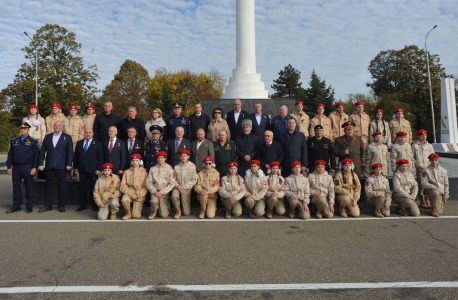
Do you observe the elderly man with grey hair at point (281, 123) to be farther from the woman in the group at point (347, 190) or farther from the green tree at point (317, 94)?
the green tree at point (317, 94)

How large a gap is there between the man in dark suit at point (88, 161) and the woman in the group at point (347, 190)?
4957mm

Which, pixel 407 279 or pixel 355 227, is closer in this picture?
pixel 407 279

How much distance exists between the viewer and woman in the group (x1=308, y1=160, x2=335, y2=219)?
6398 millimetres

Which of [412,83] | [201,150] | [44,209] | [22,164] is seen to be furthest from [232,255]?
[412,83]

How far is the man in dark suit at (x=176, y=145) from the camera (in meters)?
7.22

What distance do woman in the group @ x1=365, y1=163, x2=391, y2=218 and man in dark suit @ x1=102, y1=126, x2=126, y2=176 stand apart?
5050mm

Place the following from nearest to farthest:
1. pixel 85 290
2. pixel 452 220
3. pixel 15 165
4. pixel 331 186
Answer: pixel 85 290, pixel 452 220, pixel 331 186, pixel 15 165

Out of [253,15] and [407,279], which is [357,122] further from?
[253,15]

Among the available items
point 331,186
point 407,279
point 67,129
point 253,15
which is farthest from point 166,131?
point 253,15

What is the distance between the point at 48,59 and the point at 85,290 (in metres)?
36.1

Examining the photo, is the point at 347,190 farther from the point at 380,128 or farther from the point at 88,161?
the point at 88,161

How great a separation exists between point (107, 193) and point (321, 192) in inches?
163

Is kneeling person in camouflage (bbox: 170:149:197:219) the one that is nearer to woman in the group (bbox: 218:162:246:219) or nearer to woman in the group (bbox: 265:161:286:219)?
woman in the group (bbox: 218:162:246:219)

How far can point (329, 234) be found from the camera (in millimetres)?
5230
